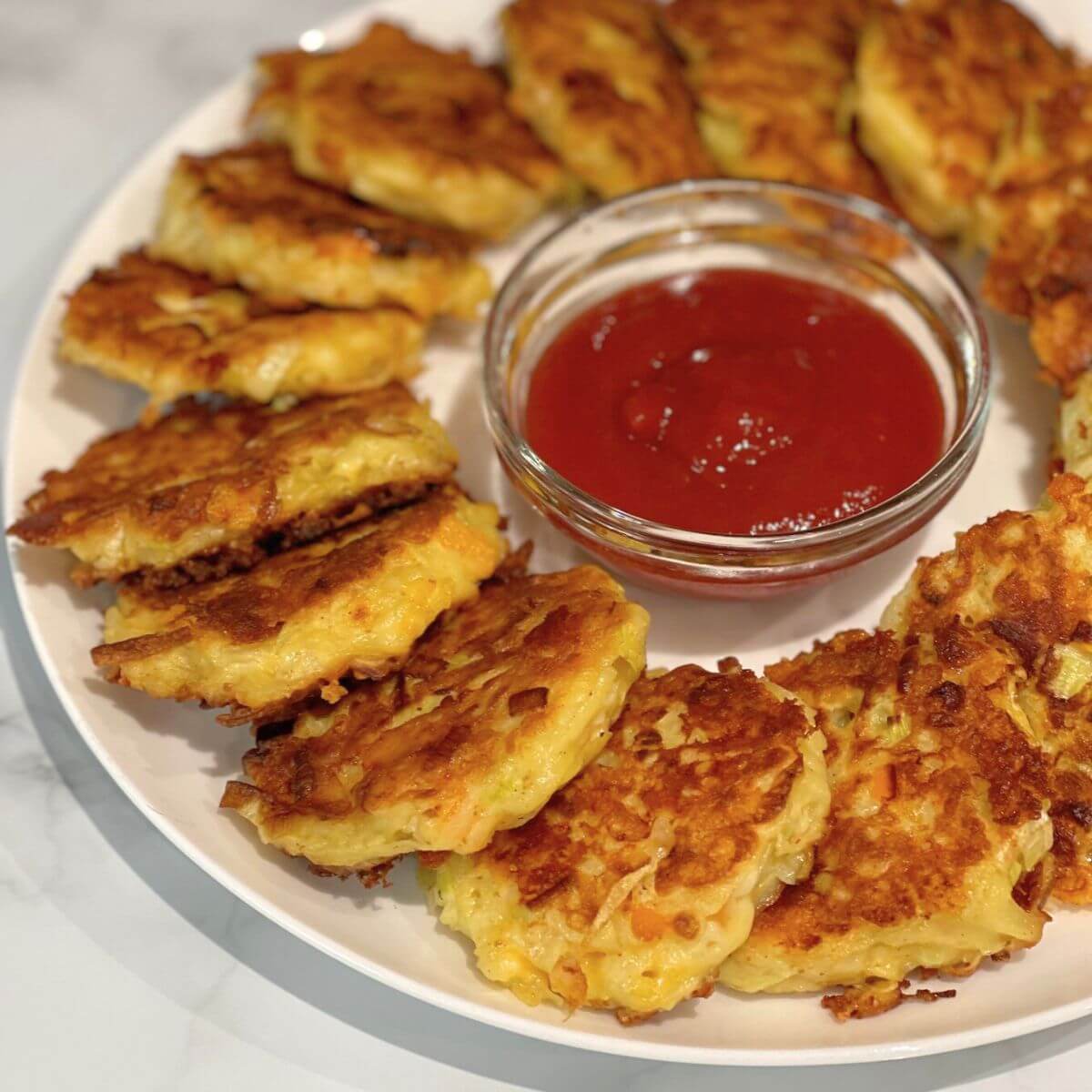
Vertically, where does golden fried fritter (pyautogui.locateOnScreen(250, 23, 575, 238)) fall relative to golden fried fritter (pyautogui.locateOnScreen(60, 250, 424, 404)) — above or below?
above

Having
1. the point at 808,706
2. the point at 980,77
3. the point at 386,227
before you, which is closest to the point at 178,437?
the point at 386,227

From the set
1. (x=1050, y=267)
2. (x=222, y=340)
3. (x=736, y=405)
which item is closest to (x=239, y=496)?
(x=222, y=340)

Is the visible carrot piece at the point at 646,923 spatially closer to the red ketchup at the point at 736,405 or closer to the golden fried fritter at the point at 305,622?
the golden fried fritter at the point at 305,622

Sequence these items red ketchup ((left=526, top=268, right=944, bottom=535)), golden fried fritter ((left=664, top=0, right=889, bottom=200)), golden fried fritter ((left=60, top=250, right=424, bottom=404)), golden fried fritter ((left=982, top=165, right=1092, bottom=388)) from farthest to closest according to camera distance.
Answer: golden fried fritter ((left=664, top=0, right=889, bottom=200)) < golden fried fritter ((left=982, top=165, right=1092, bottom=388)) < golden fried fritter ((left=60, top=250, right=424, bottom=404)) < red ketchup ((left=526, top=268, right=944, bottom=535))

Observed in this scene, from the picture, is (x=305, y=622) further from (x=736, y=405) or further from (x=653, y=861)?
(x=736, y=405)

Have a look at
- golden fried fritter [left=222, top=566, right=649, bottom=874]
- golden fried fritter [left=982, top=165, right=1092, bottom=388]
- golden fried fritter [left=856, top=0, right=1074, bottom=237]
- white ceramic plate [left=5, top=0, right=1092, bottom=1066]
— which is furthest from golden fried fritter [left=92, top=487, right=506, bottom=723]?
golden fried fritter [left=856, top=0, right=1074, bottom=237]

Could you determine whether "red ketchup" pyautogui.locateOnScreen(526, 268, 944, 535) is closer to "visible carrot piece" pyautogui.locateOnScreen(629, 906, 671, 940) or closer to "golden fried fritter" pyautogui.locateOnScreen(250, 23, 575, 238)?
"golden fried fritter" pyautogui.locateOnScreen(250, 23, 575, 238)

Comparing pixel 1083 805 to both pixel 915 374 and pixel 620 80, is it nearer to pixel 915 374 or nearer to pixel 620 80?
pixel 915 374
